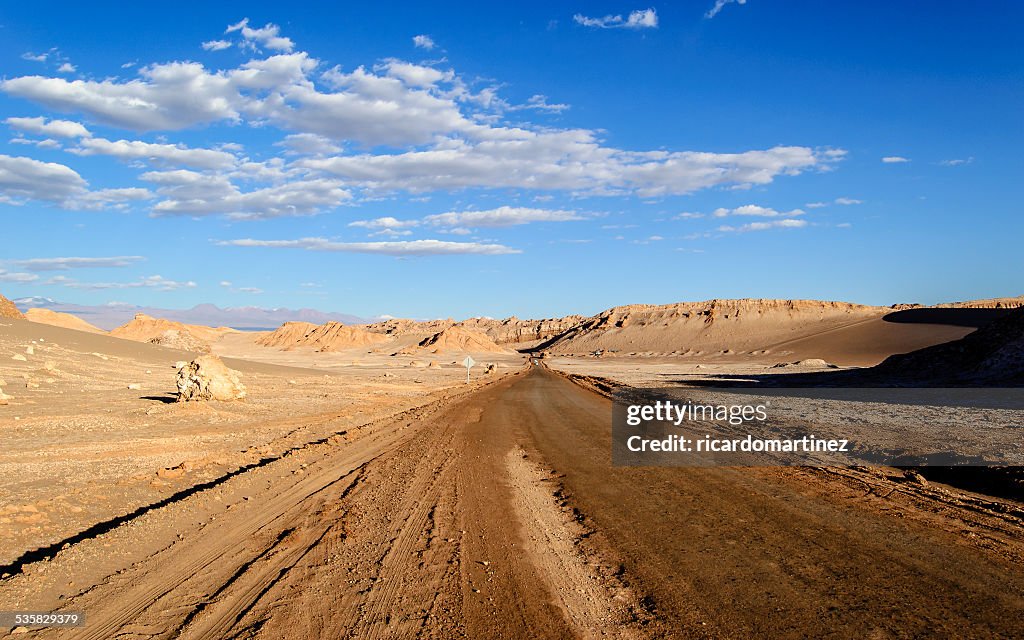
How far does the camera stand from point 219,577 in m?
5.75

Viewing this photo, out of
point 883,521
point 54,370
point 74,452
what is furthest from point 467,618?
point 54,370

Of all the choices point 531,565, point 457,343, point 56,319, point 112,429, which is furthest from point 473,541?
point 457,343

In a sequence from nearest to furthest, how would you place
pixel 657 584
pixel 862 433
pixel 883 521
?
pixel 657 584 < pixel 883 521 < pixel 862 433

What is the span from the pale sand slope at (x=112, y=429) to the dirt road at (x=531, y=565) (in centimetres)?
148

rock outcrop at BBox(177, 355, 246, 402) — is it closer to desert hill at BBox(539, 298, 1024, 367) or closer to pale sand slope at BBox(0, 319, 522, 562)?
pale sand slope at BBox(0, 319, 522, 562)

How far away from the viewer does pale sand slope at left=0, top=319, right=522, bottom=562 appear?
8.65 meters

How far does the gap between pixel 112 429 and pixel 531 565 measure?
47.5ft

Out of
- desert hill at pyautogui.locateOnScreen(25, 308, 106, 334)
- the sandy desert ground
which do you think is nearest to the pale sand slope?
the sandy desert ground

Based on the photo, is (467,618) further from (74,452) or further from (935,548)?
(74,452)

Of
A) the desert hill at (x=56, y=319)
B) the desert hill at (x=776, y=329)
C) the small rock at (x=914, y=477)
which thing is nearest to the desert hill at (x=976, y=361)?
the small rock at (x=914, y=477)

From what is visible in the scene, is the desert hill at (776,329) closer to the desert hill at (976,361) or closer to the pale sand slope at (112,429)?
the desert hill at (976,361)

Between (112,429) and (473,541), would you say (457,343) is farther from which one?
(473,541)

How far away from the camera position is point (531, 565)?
19.6 ft

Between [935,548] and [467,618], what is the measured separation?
503 cm
